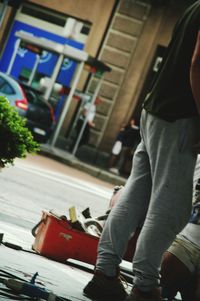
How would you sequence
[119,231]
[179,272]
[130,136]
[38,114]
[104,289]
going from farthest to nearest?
1. [130,136]
2. [38,114]
3. [179,272]
4. [119,231]
5. [104,289]

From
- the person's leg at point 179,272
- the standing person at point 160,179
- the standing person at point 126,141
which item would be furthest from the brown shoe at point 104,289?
the standing person at point 126,141

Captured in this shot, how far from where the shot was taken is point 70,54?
23.2 meters

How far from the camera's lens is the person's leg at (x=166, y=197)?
4391 mm

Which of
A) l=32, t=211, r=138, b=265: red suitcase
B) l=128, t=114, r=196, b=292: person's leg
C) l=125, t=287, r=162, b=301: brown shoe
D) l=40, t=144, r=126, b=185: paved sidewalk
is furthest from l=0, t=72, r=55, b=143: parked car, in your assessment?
l=125, t=287, r=162, b=301: brown shoe

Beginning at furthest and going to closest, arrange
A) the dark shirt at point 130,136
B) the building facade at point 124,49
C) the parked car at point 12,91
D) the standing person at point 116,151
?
the building facade at point 124,49
the standing person at point 116,151
the dark shirt at point 130,136
the parked car at point 12,91

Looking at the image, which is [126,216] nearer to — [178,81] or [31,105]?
[178,81]

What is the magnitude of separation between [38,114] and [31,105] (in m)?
0.47

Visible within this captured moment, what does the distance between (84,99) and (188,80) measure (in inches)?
766

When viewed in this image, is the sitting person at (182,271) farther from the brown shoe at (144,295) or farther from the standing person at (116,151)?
the standing person at (116,151)

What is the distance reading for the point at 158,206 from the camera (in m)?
4.43

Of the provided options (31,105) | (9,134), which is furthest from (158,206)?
(31,105)

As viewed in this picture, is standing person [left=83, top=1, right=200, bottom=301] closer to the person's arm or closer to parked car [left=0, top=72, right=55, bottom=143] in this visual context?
the person's arm

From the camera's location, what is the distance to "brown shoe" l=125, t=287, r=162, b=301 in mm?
4355

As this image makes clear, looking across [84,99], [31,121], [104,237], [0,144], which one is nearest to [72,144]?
[84,99]
